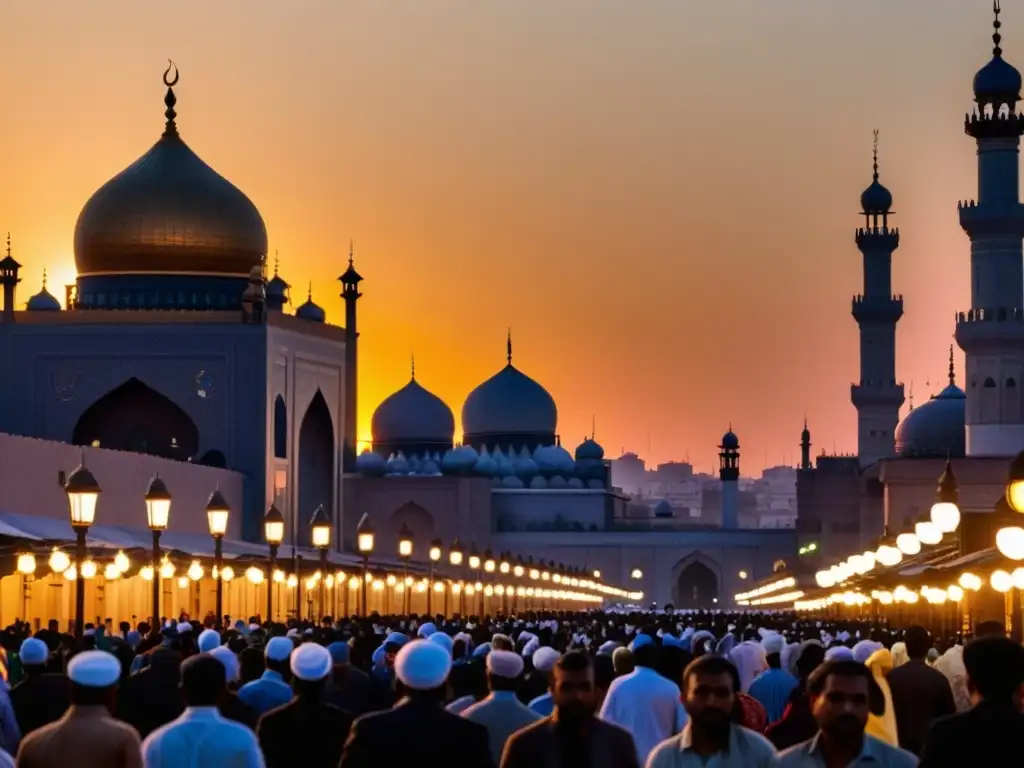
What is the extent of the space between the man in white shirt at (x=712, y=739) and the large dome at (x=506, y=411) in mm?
77063

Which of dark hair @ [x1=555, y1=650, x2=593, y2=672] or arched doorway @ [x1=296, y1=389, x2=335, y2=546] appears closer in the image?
dark hair @ [x1=555, y1=650, x2=593, y2=672]

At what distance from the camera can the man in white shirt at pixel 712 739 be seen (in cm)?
662

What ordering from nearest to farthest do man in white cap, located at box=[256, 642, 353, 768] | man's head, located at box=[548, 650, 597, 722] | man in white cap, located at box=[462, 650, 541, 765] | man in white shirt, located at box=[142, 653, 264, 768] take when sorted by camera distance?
man in white shirt, located at box=[142, 653, 264, 768], man's head, located at box=[548, 650, 597, 722], man in white cap, located at box=[256, 642, 353, 768], man in white cap, located at box=[462, 650, 541, 765]

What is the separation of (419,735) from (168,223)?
42.6 meters

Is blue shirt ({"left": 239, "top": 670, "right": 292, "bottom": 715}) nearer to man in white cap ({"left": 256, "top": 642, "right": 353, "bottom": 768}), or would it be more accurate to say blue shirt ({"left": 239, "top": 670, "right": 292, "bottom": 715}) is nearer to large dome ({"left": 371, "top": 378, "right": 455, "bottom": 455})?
man in white cap ({"left": 256, "top": 642, "right": 353, "bottom": 768})

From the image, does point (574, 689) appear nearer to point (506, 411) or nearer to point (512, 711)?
point (512, 711)

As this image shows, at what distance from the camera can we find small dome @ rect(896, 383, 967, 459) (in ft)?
224

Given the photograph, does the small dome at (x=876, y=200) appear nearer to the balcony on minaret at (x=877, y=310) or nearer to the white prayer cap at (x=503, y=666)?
the balcony on minaret at (x=877, y=310)

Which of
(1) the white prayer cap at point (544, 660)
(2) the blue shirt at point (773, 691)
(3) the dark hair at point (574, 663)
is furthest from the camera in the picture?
(2) the blue shirt at point (773, 691)

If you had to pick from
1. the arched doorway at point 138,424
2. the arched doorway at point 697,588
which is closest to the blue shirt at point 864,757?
the arched doorway at point 138,424

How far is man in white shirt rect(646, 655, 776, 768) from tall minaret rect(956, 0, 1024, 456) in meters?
51.3

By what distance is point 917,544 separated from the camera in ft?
71.3

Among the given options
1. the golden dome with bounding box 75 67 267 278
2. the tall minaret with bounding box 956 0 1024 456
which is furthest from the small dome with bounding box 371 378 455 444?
the golden dome with bounding box 75 67 267 278

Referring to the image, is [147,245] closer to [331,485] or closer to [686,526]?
[331,485]
